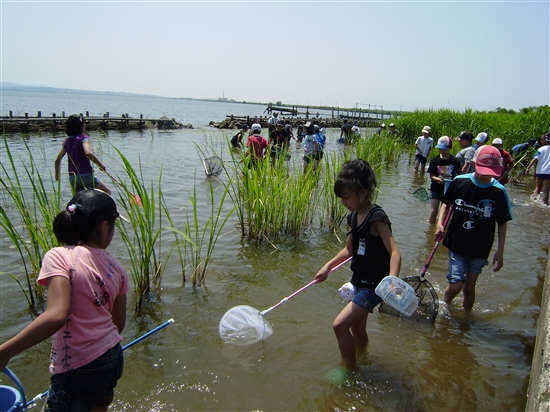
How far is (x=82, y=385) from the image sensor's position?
1660mm

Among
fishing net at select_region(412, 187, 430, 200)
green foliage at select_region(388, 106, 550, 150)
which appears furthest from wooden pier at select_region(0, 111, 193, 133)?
fishing net at select_region(412, 187, 430, 200)

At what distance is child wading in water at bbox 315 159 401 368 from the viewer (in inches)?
99.0

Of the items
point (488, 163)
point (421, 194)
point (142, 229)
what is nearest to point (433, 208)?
point (421, 194)

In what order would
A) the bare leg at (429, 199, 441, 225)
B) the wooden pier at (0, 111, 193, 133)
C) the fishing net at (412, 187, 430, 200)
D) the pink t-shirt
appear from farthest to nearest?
the wooden pier at (0, 111, 193, 133)
the fishing net at (412, 187, 430, 200)
the bare leg at (429, 199, 441, 225)
the pink t-shirt

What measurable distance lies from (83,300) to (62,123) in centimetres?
2343

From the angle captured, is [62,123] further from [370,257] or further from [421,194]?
[370,257]

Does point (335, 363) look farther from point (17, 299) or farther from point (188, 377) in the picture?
point (17, 299)

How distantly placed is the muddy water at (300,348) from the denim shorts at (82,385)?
91 centimetres

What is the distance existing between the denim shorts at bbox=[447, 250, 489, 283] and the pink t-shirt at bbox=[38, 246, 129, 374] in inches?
116

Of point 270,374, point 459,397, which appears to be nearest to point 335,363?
point 270,374

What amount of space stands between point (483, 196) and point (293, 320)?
6.68 feet

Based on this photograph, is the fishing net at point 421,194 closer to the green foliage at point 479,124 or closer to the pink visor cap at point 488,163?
the pink visor cap at point 488,163

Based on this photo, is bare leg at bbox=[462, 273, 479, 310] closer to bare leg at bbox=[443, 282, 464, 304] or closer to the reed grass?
bare leg at bbox=[443, 282, 464, 304]

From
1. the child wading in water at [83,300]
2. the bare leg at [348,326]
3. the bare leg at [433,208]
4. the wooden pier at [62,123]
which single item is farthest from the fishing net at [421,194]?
the wooden pier at [62,123]
